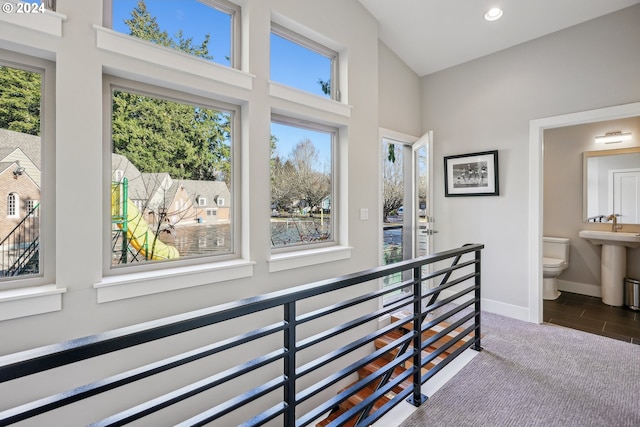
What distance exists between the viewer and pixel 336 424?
1.36 meters

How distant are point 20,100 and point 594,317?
5.08 m

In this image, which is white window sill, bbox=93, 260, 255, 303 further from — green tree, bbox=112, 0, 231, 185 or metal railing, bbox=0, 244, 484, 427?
green tree, bbox=112, 0, 231, 185

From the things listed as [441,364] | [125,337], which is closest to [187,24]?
[125,337]

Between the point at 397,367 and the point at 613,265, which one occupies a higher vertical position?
the point at 613,265

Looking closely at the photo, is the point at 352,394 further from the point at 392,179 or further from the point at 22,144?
the point at 392,179

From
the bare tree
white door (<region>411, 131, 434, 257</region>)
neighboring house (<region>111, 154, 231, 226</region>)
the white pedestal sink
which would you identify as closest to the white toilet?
the white pedestal sink

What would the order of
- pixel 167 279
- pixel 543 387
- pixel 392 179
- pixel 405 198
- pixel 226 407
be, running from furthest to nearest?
pixel 405 198 → pixel 392 179 → pixel 543 387 → pixel 167 279 → pixel 226 407

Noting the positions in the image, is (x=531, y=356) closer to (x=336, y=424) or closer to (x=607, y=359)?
(x=607, y=359)

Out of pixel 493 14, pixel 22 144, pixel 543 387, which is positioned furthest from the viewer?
pixel 493 14

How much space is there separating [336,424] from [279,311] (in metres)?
1.16

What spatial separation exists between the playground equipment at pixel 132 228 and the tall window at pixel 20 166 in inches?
13.6

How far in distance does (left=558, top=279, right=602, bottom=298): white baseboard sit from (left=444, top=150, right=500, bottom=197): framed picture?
2.07m

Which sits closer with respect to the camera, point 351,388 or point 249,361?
point 249,361

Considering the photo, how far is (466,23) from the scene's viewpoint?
3.08 m
